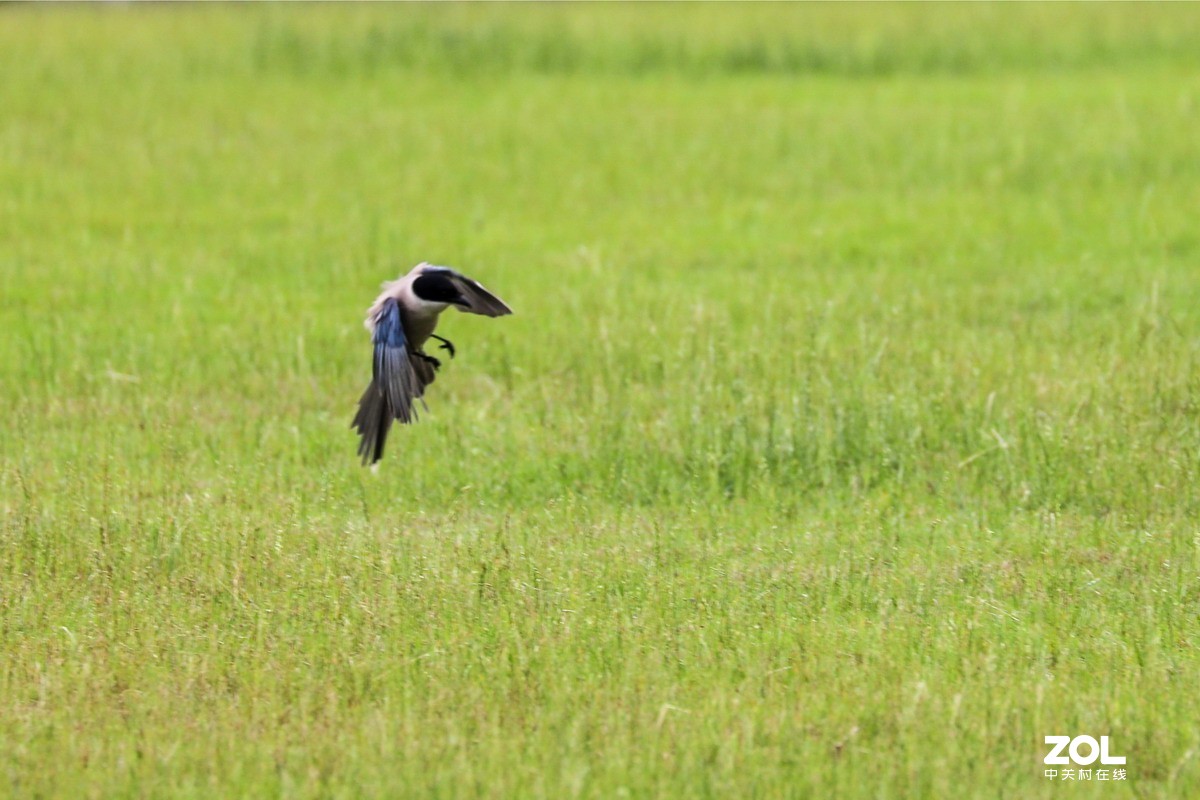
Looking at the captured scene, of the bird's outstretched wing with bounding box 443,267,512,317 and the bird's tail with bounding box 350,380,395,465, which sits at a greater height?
the bird's outstretched wing with bounding box 443,267,512,317

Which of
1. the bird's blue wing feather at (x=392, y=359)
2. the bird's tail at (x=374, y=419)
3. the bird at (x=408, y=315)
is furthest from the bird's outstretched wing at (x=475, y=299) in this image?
the bird's tail at (x=374, y=419)

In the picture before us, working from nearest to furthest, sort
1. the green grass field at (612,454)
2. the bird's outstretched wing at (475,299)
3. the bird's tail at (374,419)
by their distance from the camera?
1. the green grass field at (612,454)
2. the bird's outstretched wing at (475,299)
3. the bird's tail at (374,419)

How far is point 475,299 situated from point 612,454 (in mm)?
2113

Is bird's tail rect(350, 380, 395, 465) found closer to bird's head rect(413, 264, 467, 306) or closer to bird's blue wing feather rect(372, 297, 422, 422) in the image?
bird's blue wing feather rect(372, 297, 422, 422)

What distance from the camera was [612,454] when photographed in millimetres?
8695

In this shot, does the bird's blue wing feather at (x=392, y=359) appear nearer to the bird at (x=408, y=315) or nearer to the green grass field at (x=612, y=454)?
the bird at (x=408, y=315)

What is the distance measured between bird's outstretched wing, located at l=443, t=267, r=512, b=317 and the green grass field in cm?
107

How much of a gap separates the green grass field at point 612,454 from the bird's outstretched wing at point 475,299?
107cm

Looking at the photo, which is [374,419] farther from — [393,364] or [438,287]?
[438,287]

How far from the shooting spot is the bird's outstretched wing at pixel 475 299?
6.72 meters

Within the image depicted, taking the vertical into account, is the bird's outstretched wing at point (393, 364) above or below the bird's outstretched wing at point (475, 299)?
below

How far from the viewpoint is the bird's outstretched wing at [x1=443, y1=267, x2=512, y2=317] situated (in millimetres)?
6719

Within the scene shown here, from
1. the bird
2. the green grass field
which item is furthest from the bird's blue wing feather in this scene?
the green grass field

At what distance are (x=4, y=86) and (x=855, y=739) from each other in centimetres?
1699
